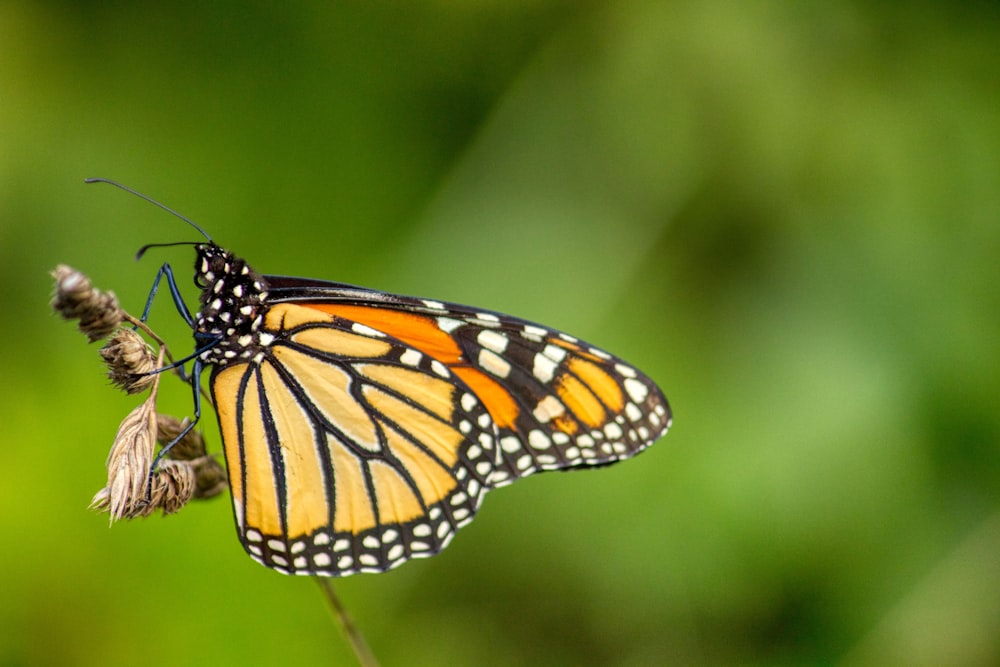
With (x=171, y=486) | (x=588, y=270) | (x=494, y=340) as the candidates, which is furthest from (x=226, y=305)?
(x=588, y=270)

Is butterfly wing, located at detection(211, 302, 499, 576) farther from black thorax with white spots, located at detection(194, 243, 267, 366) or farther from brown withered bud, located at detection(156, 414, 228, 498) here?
brown withered bud, located at detection(156, 414, 228, 498)

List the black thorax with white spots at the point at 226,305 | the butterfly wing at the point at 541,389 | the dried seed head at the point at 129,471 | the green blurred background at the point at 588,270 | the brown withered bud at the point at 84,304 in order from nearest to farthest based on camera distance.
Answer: the brown withered bud at the point at 84,304
the dried seed head at the point at 129,471
the black thorax with white spots at the point at 226,305
the butterfly wing at the point at 541,389
the green blurred background at the point at 588,270

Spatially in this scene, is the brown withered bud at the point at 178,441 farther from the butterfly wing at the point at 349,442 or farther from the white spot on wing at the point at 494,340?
the white spot on wing at the point at 494,340

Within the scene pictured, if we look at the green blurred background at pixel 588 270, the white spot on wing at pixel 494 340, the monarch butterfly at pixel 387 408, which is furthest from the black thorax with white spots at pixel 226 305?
the green blurred background at pixel 588 270

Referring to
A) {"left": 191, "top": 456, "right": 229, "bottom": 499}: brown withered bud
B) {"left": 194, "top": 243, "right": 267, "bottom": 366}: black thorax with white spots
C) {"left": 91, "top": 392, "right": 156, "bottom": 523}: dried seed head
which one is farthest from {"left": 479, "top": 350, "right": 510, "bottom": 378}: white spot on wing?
{"left": 91, "top": 392, "right": 156, "bottom": 523}: dried seed head

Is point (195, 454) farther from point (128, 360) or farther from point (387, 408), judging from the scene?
point (387, 408)

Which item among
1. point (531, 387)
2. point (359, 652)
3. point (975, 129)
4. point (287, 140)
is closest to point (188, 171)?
point (287, 140)
